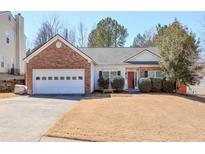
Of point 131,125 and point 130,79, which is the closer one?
point 131,125

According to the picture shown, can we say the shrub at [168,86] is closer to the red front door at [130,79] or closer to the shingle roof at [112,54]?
the shingle roof at [112,54]

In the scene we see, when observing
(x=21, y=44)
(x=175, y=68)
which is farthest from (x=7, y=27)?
(x=175, y=68)

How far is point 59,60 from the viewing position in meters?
28.3

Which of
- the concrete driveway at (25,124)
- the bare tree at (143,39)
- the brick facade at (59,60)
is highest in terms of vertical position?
the bare tree at (143,39)

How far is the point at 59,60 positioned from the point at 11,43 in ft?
43.2

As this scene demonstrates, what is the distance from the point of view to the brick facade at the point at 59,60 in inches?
1109

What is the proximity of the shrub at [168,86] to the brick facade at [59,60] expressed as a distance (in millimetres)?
7026

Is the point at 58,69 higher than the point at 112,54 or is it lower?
lower

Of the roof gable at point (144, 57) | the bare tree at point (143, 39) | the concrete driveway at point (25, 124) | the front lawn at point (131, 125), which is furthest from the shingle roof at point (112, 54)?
the bare tree at point (143, 39)

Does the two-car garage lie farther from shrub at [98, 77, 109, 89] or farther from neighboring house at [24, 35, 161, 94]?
shrub at [98, 77, 109, 89]

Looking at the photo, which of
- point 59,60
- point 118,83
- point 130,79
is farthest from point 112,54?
point 59,60

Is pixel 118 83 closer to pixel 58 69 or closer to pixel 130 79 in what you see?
pixel 130 79

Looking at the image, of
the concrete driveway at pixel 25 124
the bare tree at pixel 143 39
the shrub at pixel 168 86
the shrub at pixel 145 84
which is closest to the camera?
the concrete driveway at pixel 25 124
